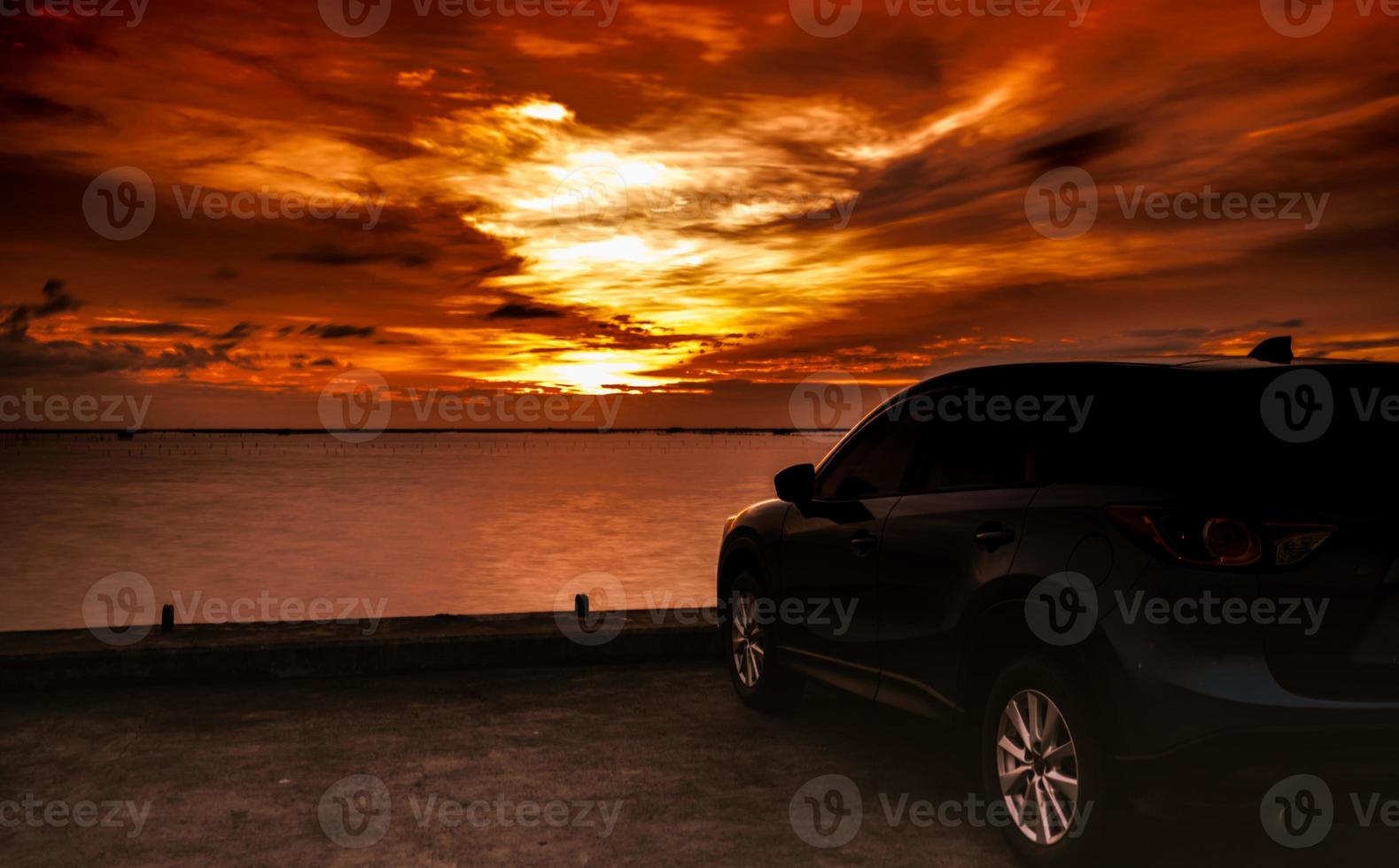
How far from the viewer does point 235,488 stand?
233 ft

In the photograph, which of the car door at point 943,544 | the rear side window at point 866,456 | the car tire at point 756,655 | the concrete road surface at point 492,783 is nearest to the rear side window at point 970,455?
the car door at point 943,544

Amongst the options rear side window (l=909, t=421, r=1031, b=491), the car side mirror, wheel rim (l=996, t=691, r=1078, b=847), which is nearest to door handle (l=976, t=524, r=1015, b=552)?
rear side window (l=909, t=421, r=1031, b=491)

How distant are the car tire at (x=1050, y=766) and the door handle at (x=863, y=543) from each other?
1099mm

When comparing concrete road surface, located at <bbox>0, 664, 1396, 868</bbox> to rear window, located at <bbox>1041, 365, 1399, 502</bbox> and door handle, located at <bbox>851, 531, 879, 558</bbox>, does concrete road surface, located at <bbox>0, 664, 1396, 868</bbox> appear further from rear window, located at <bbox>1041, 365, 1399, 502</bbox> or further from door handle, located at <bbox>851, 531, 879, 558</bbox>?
rear window, located at <bbox>1041, 365, 1399, 502</bbox>

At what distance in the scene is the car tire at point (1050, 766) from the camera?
413cm

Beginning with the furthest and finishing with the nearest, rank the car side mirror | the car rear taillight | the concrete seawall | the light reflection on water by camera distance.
Result: the light reflection on water → the concrete seawall → the car side mirror → the car rear taillight

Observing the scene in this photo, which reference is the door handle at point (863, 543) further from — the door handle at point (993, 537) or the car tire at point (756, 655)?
the car tire at point (756, 655)

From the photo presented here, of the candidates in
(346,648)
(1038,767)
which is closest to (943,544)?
(1038,767)

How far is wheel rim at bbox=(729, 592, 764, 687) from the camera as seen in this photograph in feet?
22.9

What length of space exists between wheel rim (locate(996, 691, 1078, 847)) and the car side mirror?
1943 mm

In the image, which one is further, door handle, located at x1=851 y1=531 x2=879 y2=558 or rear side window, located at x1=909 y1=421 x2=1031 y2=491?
door handle, located at x1=851 y1=531 x2=879 y2=558

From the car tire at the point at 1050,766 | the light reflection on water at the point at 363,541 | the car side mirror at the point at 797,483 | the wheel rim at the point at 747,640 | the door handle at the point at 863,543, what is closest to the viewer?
the car tire at the point at 1050,766

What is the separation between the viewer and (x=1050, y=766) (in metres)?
4.41

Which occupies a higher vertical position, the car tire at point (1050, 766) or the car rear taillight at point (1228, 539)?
the car rear taillight at point (1228, 539)
